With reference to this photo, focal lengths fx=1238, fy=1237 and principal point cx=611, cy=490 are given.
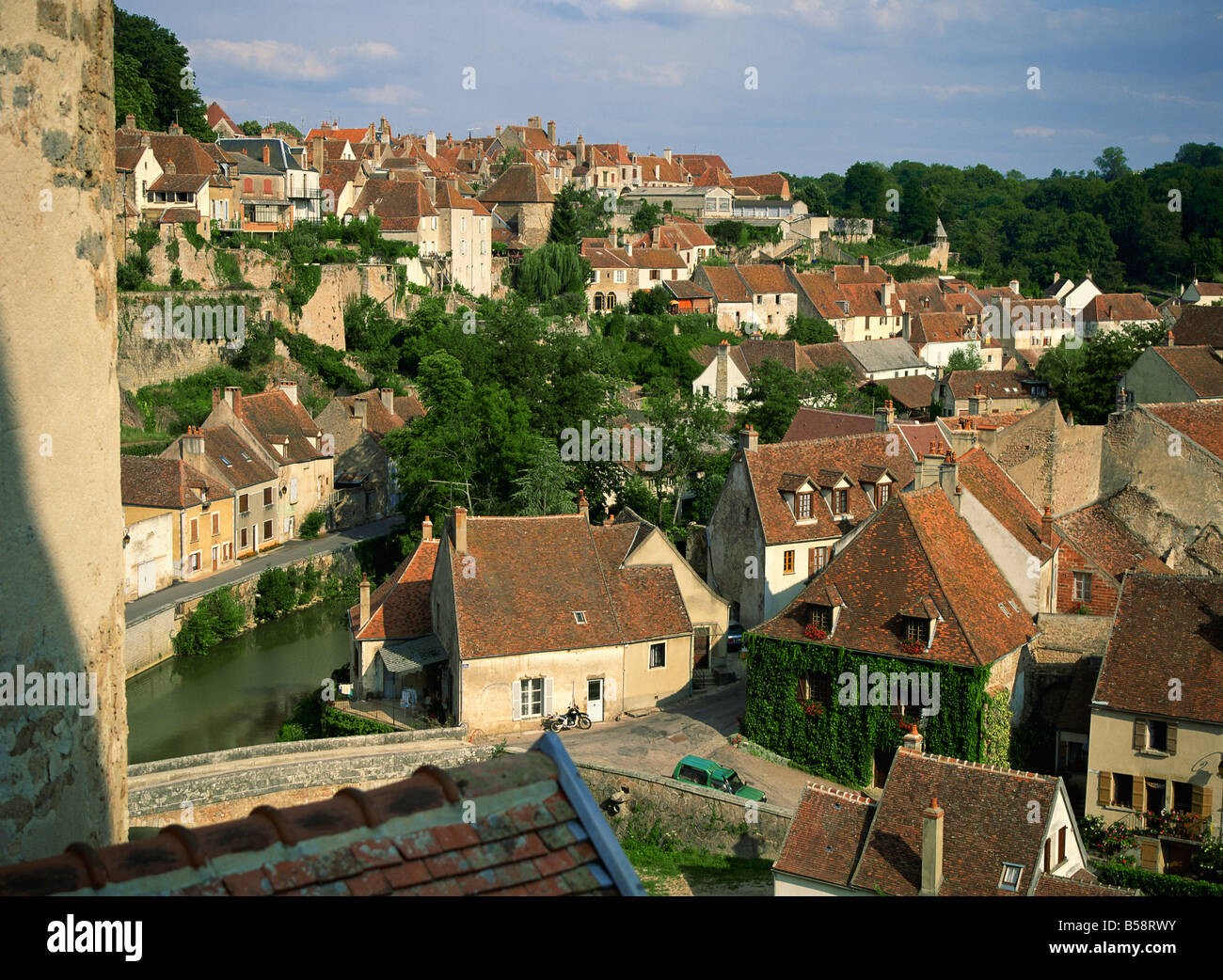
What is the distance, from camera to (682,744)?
2505cm

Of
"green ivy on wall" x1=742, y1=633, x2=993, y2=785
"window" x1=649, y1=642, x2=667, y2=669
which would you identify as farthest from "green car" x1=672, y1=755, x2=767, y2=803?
"window" x1=649, y1=642, x2=667, y2=669

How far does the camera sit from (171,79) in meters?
65.4

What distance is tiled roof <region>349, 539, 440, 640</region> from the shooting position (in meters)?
28.6

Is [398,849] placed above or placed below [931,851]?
above

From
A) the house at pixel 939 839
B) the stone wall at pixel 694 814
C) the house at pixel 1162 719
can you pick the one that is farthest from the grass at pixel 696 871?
the house at pixel 1162 719

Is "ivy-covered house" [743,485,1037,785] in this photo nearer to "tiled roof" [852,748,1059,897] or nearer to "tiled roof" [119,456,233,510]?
"tiled roof" [852,748,1059,897]

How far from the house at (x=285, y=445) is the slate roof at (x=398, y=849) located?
40322mm

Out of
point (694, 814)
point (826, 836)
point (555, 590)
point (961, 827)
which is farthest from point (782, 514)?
point (961, 827)

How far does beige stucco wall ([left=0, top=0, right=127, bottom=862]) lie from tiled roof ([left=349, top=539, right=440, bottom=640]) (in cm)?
2332

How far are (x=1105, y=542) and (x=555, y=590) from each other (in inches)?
514

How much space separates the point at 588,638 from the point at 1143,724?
36.8 feet

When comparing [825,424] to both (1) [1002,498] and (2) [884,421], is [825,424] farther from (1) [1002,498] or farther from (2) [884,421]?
(1) [1002,498]
